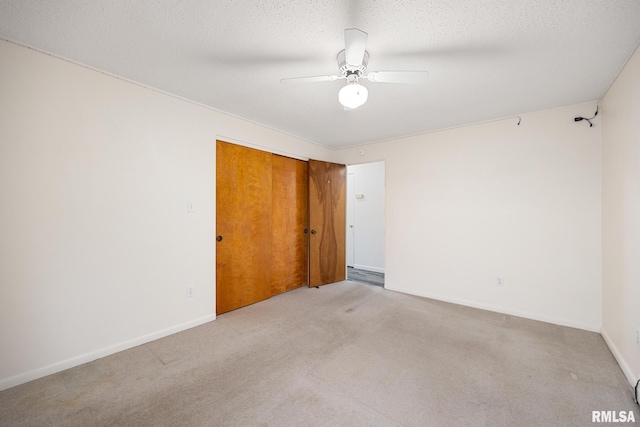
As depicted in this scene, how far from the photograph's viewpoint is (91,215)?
211 centimetres

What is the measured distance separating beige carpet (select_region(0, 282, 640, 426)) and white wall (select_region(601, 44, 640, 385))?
0.23 metres

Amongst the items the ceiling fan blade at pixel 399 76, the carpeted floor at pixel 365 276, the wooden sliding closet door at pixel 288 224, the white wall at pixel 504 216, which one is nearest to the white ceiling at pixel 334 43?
the ceiling fan blade at pixel 399 76

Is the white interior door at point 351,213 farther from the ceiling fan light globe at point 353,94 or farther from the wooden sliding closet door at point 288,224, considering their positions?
the ceiling fan light globe at point 353,94

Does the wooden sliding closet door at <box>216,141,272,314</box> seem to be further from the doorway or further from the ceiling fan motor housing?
the doorway

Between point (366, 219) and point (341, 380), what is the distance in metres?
4.13

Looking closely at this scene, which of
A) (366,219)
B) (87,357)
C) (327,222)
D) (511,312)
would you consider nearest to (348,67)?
(327,222)

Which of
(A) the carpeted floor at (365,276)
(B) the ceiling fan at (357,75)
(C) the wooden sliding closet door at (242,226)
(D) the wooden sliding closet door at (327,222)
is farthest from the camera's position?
(A) the carpeted floor at (365,276)

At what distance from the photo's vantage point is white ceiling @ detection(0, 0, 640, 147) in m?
1.49

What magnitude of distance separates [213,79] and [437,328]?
133 inches

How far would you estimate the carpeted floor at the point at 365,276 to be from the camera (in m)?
4.69

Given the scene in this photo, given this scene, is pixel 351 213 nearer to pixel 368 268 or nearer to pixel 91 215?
pixel 368 268

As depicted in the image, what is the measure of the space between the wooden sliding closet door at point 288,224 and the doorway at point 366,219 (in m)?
1.43

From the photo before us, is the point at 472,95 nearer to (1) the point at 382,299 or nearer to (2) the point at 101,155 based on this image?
(1) the point at 382,299

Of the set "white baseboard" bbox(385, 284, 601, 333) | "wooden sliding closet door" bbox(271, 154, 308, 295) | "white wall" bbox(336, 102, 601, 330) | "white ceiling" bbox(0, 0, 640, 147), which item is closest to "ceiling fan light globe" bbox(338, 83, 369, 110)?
"white ceiling" bbox(0, 0, 640, 147)
